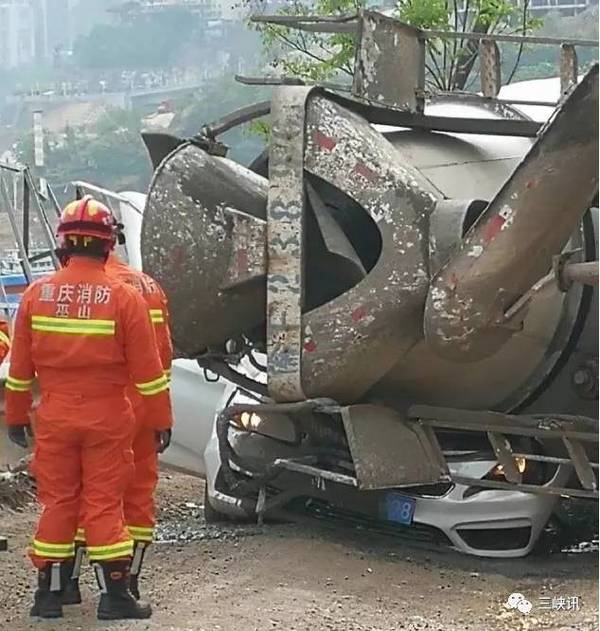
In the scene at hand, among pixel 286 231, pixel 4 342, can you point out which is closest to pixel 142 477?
pixel 4 342

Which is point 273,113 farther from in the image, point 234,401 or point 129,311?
point 234,401

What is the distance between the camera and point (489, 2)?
1305 centimetres

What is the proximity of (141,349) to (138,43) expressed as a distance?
15.3m

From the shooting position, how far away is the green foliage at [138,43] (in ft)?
63.8

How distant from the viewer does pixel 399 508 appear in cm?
645

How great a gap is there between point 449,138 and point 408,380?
3.57 feet

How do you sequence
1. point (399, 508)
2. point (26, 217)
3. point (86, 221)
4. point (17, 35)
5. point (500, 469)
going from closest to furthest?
point (86, 221) → point (500, 469) → point (399, 508) → point (26, 217) → point (17, 35)

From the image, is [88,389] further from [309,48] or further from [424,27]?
[309,48]

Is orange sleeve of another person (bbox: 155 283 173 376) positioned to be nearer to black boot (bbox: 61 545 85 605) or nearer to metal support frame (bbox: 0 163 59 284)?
black boot (bbox: 61 545 85 605)

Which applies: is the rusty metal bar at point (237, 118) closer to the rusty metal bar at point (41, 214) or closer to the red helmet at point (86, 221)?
the red helmet at point (86, 221)

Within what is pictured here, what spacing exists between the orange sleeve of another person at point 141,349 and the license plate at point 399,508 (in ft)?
4.85

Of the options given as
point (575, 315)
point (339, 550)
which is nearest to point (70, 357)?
point (339, 550)

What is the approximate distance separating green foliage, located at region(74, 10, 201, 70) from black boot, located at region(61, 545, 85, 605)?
14.2 m

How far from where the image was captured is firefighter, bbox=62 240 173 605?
5613 millimetres
